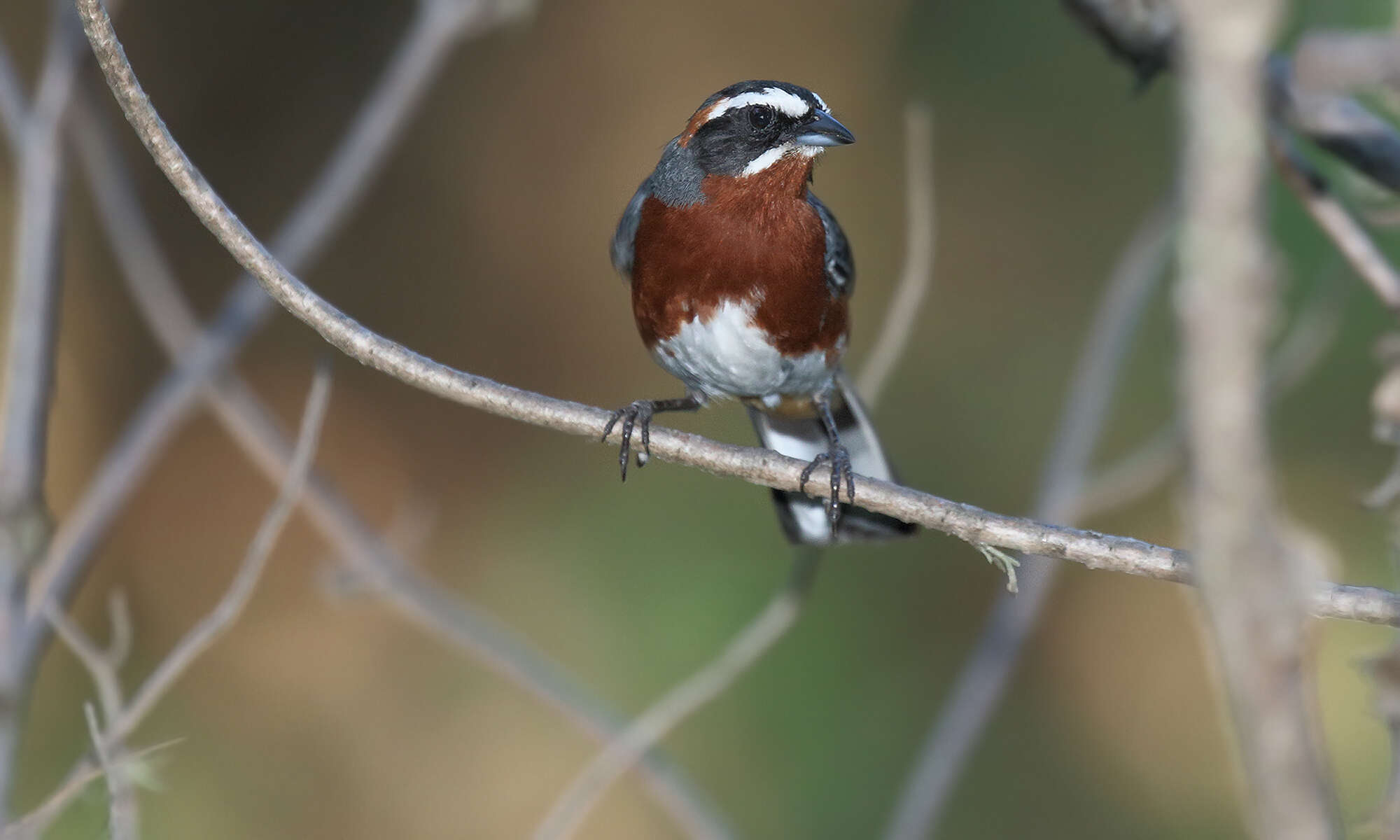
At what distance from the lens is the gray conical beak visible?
9.62 feet

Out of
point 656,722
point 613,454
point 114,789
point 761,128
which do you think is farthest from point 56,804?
point 613,454

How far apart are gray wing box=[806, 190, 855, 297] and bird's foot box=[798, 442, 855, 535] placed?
416mm

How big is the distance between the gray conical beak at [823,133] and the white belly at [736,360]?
0.40 m

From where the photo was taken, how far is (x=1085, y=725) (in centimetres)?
545

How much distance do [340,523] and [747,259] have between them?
128 centimetres

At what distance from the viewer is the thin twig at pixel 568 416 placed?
5.94 feet

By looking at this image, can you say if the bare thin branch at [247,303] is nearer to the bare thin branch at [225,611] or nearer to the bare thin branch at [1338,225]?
the bare thin branch at [225,611]

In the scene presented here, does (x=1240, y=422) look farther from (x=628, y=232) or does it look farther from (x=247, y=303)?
(x=247, y=303)

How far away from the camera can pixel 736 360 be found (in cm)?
315

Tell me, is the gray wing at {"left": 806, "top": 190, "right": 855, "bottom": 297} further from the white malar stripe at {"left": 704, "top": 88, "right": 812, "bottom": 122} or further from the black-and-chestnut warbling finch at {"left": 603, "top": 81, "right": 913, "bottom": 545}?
the white malar stripe at {"left": 704, "top": 88, "right": 812, "bottom": 122}

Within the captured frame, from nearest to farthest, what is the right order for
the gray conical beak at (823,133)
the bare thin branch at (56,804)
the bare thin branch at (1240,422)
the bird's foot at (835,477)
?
the bare thin branch at (1240,422) < the bare thin branch at (56,804) < the bird's foot at (835,477) < the gray conical beak at (823,133)

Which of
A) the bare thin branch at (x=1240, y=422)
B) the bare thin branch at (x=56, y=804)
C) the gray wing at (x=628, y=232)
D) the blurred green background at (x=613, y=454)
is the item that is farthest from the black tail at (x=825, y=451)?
the bare thin branch at (x=1240, y=422)

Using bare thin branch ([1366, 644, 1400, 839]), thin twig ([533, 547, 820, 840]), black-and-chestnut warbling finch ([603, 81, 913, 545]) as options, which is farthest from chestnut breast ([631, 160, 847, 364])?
bare thin branch ([1366, 644, 1400, 839])

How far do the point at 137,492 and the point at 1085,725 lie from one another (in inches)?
155
